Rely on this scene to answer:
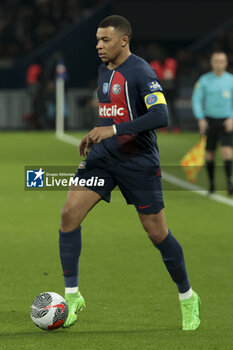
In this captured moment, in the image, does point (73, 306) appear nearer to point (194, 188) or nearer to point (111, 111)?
point (111, 111)

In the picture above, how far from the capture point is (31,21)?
3359 centimetres

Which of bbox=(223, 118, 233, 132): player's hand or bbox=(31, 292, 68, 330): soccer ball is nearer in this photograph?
bbox=(31, 292, 68, 330): soccer ball

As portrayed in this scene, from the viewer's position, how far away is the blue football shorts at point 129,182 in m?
6.03

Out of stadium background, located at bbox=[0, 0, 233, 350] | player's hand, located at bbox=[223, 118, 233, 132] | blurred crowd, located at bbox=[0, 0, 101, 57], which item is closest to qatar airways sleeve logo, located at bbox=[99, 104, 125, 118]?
stadium background, located at bbox=[0, 0, 233, 350]

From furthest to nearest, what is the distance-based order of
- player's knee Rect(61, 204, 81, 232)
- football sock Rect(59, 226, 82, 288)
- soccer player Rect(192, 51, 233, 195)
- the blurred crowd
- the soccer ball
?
the blurred crowd
soccer player Rect(192, 51, 233, 195)
football sock Rect(59, 226, 82, 288)
player's knee Rect(61, 204, 81, 232)
the soccer ball

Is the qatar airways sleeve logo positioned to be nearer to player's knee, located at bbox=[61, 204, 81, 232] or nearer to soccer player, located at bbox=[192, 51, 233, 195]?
player's knee, located at bbox=[61, 204, 81, 232]

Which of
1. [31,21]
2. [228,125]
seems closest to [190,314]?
Result: [228,125]

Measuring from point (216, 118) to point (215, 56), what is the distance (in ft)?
3.30

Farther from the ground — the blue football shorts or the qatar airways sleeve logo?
the qatar airways sleeve logo

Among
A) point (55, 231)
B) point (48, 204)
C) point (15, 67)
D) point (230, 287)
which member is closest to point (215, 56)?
point (48, 204)

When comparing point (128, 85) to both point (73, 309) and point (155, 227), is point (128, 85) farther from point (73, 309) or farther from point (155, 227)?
point (73, 309)

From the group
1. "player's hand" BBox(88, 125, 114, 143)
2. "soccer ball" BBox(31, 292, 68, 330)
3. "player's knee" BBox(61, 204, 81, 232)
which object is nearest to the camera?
"player's hand" BBox(88, 125, 114, 143)

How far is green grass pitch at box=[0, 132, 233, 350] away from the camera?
19.4 ft

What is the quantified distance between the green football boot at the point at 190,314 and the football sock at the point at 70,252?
2.47 ft
